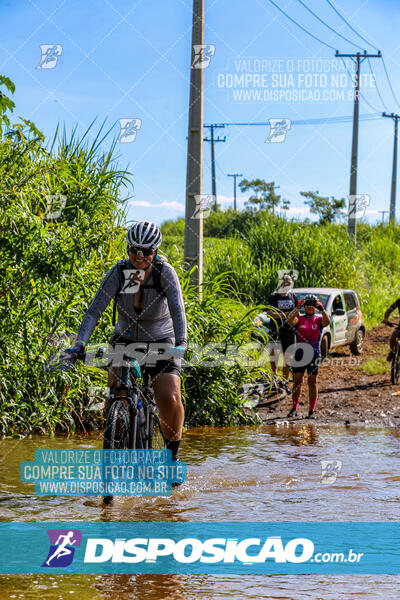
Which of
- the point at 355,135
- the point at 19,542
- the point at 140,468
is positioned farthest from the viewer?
the point at 355,135

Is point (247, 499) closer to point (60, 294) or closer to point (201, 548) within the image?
point (201, 548)

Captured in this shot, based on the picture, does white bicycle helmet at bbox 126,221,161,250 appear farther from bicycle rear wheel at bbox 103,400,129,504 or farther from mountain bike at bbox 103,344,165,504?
bicycle rear wheel at bbox 103,400,129,504

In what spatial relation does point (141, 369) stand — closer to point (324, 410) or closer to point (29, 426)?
point (29, 426)

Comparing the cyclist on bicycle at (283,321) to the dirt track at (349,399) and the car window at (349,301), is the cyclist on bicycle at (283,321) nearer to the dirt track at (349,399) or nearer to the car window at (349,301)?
the dirt track at (349,399)

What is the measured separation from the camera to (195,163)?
42.2ft

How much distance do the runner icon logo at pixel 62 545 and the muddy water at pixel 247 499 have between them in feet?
0.92

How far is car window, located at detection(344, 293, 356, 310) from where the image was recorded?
2010 cm

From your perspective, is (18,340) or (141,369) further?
(18,340)

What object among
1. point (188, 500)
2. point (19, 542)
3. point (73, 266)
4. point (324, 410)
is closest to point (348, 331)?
point (324, 410)

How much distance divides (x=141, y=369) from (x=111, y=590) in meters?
2.18

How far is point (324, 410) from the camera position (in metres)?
12.7

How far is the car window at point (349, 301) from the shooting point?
20.1 meters

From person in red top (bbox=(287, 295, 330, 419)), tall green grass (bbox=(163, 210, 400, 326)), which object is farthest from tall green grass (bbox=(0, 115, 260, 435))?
tall green grass (bbox=(163, 210, 400, 326))

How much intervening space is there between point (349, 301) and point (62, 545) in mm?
15576
